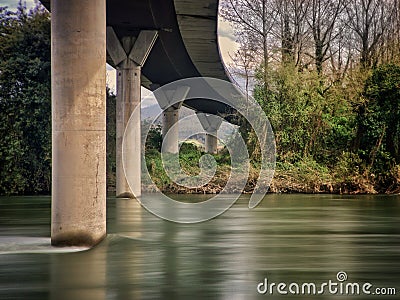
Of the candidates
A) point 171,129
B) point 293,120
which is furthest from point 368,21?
point 171,129

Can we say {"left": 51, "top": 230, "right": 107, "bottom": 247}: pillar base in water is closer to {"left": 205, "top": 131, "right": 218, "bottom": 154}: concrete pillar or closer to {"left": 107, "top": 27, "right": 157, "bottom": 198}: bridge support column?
{"left": 107, "top": 27, "right": 157, "bottom": 198}: bridge support column

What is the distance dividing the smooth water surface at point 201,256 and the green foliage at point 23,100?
20190mm

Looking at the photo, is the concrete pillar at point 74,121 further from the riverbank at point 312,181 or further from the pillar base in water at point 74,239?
the riverbank at point 312,181

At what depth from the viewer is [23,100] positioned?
5325 cm

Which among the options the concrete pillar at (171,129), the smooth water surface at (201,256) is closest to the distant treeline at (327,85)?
the concrete pillar at (171,129)

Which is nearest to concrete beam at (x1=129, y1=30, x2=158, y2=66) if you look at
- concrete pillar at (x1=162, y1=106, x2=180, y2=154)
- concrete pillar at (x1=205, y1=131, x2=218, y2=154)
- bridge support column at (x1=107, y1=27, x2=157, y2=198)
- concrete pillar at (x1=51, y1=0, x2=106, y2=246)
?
bridge support column at (x1=107, y1=27, x2=157, y2=198)

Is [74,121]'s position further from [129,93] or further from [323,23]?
[323,23]

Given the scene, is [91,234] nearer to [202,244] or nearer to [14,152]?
[202,244]

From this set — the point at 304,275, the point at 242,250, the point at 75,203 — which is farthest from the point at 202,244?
the point at 304,275

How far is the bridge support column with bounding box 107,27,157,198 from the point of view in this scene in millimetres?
46875

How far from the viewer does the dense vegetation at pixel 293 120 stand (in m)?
53.0

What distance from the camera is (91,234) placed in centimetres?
2102

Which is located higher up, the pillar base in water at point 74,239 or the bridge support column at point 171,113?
the bridge support column at point 171,113

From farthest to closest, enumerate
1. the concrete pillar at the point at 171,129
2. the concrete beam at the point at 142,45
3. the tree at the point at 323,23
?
1. the concrete pillar at the point at 171,129
2. the tree at the point at 323,23
3. the concrete beam at the point at 142,45
